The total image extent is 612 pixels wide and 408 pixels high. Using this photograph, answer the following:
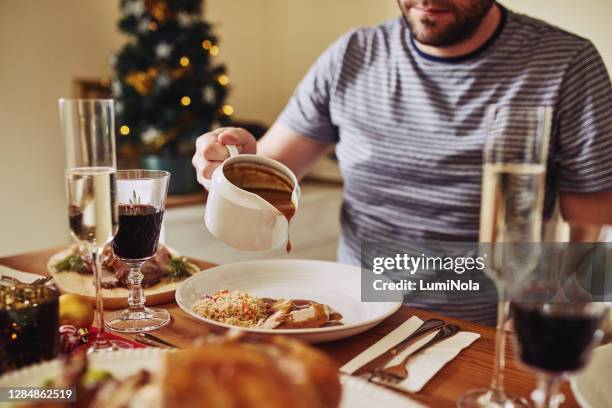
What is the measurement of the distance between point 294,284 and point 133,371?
0.59 meters

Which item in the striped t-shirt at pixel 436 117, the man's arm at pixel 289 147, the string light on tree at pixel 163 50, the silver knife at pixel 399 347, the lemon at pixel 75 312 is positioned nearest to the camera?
the silver knife at pixel 399 347

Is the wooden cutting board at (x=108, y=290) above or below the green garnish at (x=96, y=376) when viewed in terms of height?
below

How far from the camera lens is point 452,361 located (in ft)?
2.96

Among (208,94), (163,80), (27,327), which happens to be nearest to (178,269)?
(27,327)

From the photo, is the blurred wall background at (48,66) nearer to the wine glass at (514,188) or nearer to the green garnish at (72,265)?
the green garnish at (72,265)

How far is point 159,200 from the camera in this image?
42.9 inches

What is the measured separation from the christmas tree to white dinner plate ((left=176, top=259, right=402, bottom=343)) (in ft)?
6.97

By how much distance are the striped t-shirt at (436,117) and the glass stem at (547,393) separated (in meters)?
0.92

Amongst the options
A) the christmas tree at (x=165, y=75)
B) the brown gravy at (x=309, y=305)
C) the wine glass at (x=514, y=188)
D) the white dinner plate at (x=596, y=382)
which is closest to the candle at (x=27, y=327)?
the brown gravy at (x=309, y=305)

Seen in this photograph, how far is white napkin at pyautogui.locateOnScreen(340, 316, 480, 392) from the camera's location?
827 millimetres

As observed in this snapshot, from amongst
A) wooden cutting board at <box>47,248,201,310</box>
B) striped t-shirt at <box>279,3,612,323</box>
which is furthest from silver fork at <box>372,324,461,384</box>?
striped t-shirt at <box>279,3,612,323</box>

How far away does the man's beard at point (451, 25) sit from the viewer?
158cm

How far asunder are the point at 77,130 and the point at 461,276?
136cm

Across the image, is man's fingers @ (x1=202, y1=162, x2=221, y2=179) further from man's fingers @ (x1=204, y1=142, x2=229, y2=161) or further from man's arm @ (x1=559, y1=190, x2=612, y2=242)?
man's arm @ (x1=559, y1=190, x2=612, y2=242)
